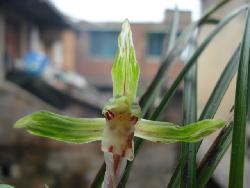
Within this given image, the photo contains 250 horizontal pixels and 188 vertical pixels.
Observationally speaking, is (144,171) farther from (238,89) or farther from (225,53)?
(238,89)

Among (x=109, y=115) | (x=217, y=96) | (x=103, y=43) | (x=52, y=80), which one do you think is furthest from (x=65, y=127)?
(x=103, y=43)

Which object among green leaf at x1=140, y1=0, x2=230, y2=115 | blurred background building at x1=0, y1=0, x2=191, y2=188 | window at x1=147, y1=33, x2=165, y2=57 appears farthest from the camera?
window at x1=147, y1=33, x2=165, y2=57

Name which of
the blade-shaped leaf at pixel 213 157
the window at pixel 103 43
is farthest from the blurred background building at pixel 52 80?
the blade-shaped leaf at pixel 213 157

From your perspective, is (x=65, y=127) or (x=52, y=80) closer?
(x=65, y=127)

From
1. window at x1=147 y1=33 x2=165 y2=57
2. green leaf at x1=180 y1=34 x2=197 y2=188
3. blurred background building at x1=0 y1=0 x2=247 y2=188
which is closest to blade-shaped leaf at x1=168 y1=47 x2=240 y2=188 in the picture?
green leaf at x1=180 y1=34 x2=197 y2=188

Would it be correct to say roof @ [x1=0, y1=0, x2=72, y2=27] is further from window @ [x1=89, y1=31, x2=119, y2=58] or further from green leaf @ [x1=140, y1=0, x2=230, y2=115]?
green leaf @ [x1=140, y1=0, x2=230, y2=115]

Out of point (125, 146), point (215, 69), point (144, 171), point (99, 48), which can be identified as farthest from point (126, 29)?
point (99, 48)

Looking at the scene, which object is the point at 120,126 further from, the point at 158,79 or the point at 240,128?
the point at 158,79

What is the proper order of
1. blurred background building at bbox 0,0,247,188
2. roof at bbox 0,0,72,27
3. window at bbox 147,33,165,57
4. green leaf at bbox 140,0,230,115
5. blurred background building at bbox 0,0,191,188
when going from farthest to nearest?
1. window at bbox 147,33,165,57
2. roof at bbox 0,0,72,27
3. blurred background building at bbox 0,0,191,188
4. blurred background building at bbox 0,0,247,188
5. green leaf at bbox 140,0,230,115
